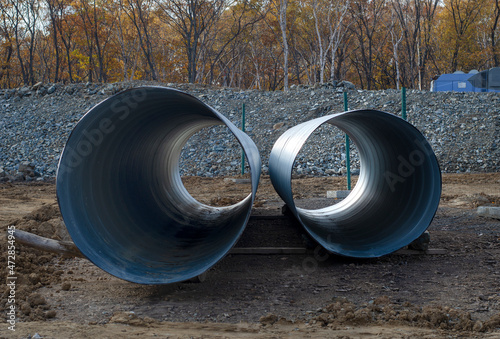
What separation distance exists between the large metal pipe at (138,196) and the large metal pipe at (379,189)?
87 cm

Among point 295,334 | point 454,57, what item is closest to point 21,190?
point 295,334

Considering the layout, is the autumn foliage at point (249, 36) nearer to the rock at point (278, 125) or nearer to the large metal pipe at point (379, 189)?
the rock at point (278, 125)

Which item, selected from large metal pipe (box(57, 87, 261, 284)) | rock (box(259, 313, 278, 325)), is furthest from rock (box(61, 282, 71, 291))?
rock (box(259, 313, 278, 325))

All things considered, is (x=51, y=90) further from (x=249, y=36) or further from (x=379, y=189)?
(x=379, y=189)

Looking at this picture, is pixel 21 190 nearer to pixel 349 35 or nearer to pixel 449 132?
Answer: pixel 449 132

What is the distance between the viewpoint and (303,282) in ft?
15.2

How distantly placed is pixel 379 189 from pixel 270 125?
11.7m

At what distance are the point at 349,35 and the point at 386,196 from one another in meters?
27.1

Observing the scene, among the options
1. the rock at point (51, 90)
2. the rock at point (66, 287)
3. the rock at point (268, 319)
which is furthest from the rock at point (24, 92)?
the rock at point (268, 319)

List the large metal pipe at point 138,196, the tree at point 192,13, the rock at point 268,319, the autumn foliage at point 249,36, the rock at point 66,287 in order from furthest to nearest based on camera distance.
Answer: the autumn foliage at point 249,36
the tree at point 192,13
the rock at point 66,287
the large metal pipe at point 138,196
the rock at point 268,319

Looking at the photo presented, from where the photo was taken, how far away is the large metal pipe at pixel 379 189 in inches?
204

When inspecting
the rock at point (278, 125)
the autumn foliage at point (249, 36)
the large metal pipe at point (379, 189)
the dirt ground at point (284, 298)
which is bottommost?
the dirt ground at point (284, 298)

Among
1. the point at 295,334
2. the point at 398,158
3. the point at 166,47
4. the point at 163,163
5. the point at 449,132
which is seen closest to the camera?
the point at 295,334

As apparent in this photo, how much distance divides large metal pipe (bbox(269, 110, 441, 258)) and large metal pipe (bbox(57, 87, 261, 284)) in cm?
87
